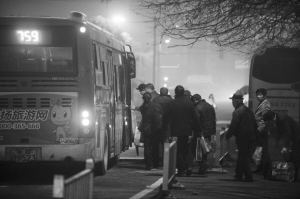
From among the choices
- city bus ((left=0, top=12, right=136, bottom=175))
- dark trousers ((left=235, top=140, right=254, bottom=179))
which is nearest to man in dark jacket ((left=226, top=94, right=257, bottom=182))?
dark trousers ((left=235, top=140, right=254, bottom=179))

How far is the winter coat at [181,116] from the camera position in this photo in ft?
53.5

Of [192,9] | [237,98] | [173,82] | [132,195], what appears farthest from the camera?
[173,82]

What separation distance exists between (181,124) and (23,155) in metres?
3.38

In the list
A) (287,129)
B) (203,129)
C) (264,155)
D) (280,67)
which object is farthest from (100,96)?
(280,67)

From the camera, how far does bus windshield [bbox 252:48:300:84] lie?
28891 millimetres

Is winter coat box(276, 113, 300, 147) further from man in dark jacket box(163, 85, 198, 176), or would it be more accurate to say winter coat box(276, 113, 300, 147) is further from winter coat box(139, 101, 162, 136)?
winter coat box(139, 101, 162, 136)

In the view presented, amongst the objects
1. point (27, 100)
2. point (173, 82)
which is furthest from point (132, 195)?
point (173, 82)

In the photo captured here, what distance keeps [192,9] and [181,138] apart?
9.65 feet

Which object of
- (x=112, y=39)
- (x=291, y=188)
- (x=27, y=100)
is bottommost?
(x=291, y=188)

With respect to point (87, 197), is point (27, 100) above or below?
above

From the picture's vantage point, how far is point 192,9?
57.2 ft

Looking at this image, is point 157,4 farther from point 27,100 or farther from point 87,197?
point 87,197

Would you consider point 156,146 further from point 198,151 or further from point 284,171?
point 284,171

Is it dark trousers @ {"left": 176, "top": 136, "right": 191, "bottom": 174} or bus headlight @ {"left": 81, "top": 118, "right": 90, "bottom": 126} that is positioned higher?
bus headlight @ {"left": 81, "top": 118, "right": 90, "bottom": 126}
